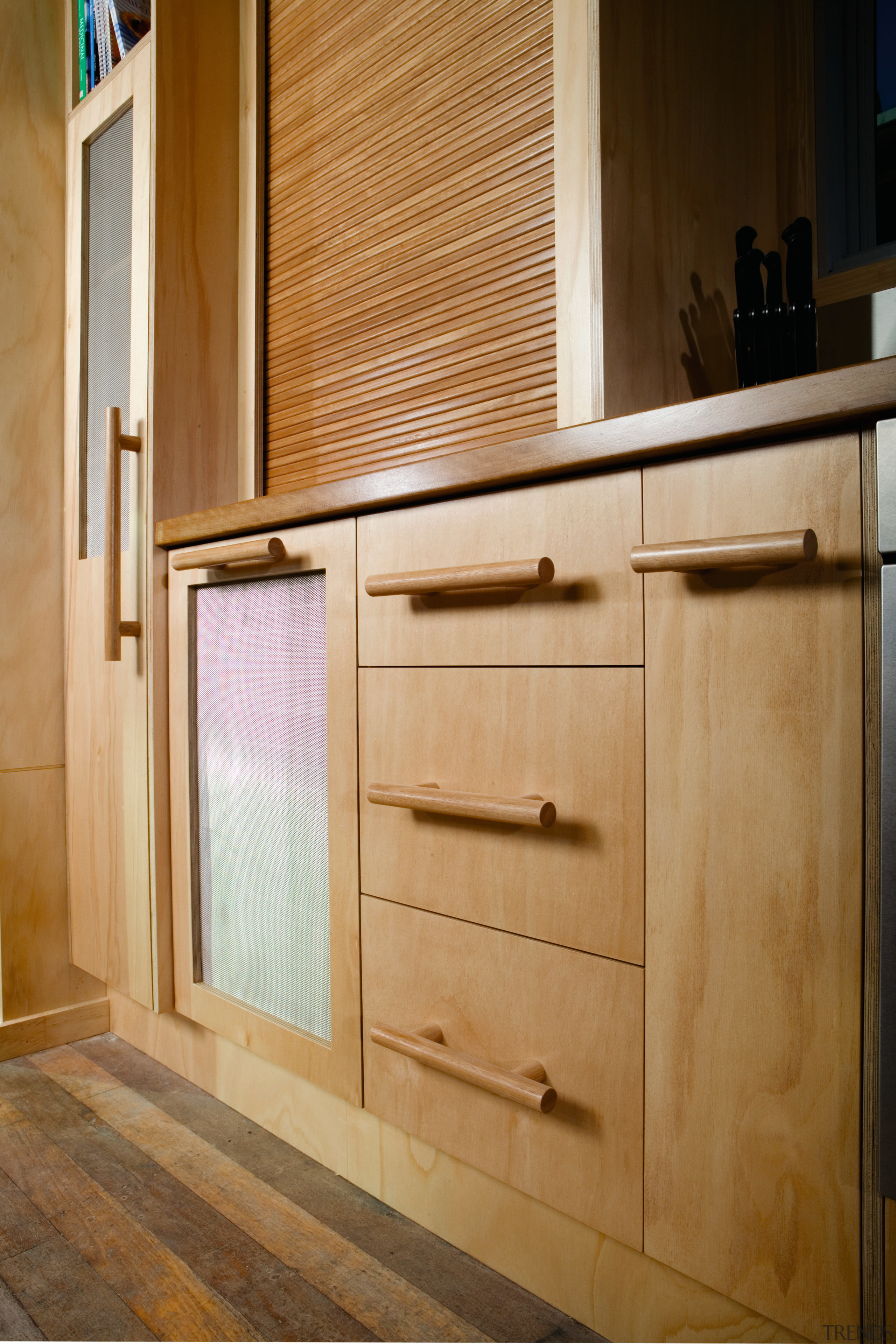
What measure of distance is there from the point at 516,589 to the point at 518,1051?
1.51 feet

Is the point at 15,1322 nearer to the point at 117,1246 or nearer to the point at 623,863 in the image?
the point at 117,1246

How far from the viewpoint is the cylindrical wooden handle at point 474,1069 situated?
0.80 metres

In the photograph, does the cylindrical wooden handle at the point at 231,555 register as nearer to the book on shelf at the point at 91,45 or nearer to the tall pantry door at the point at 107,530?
the tall pantry door at the point at 107,530

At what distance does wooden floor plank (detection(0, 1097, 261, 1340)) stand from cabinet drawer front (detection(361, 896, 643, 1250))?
0.25 meters

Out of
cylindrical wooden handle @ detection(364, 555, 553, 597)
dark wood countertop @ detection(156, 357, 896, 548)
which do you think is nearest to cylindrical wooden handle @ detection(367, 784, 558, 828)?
cylindrical wooden handle @ detection(364, 555, 553, 597)

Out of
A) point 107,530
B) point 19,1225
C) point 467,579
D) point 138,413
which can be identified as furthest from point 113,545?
point 19,1225

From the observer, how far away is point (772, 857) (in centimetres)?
67

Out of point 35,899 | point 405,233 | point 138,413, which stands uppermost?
point 405,233

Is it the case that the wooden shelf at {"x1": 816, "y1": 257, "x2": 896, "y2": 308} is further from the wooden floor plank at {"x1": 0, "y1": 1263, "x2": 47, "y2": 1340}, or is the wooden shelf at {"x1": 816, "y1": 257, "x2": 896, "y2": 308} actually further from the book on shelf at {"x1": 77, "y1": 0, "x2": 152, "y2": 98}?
the wooden floor plank at {"x1": 0, "y1": 1263, "x2": 47, "y2": 1340}

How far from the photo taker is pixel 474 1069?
85 centimetres

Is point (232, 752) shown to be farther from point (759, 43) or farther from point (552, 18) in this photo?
point (759, 43)

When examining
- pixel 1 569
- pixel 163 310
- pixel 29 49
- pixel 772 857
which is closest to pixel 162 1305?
pixel 772 857

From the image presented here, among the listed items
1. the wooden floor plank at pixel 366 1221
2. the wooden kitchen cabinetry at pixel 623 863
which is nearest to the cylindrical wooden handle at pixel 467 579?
the wooden kitchen cabinetry at pixel 623 863

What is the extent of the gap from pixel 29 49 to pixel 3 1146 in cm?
190
